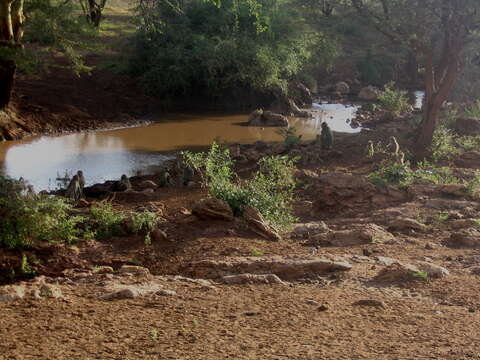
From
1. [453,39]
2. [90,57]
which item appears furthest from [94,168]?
[90,57]

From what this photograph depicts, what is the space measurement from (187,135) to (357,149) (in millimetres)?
6039

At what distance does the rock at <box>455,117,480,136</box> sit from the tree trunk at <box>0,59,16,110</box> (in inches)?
416

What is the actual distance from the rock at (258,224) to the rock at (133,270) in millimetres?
1598

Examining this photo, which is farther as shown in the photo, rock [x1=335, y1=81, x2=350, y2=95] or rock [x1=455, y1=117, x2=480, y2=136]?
rock [x1=335, y1=81, x2=350, y2=95]

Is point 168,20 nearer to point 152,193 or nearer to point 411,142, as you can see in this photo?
point 411,142

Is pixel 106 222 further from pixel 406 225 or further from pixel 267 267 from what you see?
pixel 406 225

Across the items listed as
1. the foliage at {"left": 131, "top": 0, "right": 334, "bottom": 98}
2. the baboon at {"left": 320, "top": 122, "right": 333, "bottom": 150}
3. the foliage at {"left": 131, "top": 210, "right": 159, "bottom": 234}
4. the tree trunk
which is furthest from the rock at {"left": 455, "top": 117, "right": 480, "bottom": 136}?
the foliage at {"left": 131, "top": 210, "right": 159, "bottom": 234}

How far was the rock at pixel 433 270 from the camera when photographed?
6.20 meters

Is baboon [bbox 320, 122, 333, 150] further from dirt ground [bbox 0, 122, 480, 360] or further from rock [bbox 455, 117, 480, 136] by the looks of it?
dirt ground [bbox 0, 122, 480, 360]

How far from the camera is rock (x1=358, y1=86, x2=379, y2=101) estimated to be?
2803cm

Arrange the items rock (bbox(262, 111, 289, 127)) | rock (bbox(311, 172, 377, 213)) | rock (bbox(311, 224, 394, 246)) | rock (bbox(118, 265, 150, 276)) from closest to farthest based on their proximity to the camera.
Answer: rock (bbox(118, 265, 150, 276)) < rock (bbox(311, 224, 394, 246)) < rock (bbox(311, 172, 377, 213)) < rock (bbox(262, 111, 289, 127))

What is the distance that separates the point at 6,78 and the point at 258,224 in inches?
409

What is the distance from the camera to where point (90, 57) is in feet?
84.0

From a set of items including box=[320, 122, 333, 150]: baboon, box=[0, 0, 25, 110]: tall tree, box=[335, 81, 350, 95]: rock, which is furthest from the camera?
box=[335, 81, 350, 95]: rock
